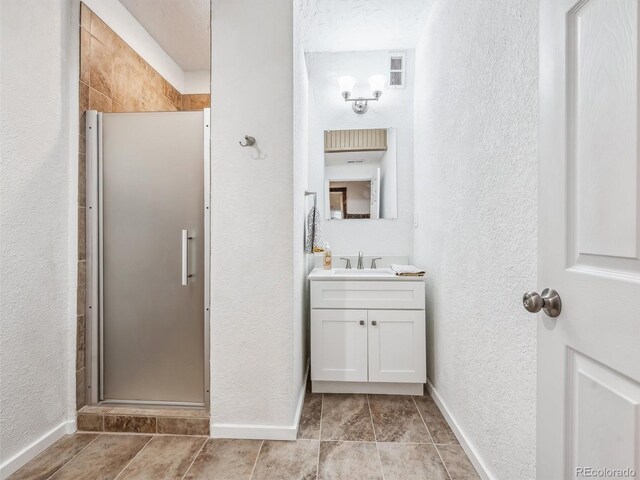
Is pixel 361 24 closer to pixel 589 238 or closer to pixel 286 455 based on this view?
pixel 589 238

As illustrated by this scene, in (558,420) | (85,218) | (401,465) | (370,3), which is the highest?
(370,3)

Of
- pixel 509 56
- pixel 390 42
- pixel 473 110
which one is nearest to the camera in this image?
pixel 509 56

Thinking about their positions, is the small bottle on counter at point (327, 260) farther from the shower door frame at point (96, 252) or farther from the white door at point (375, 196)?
the shower door frame at point (96, 252)

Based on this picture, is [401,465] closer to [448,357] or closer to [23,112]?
[448,357]

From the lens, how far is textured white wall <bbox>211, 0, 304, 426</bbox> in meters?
1.61

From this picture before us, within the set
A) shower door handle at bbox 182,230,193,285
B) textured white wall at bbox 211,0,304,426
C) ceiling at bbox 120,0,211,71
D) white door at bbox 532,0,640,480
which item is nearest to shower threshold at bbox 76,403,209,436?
textured white wall at bbox 211,0,304,426

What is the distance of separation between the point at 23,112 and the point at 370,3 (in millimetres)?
2119

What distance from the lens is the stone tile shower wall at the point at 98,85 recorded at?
1.73 m

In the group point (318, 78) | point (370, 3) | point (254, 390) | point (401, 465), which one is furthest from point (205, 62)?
point (401, 465)

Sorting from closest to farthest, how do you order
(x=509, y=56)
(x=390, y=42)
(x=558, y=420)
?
(x=558, y=420)
(x=509, y=56)
(x=390, y=42)

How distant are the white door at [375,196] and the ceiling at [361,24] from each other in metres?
1.06

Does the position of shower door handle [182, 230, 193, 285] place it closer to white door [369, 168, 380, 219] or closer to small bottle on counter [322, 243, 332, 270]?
small bottle on counter [322, 243, 332, 270]

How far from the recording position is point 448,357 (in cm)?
180

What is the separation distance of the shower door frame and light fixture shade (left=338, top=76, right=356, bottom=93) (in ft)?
4.20
